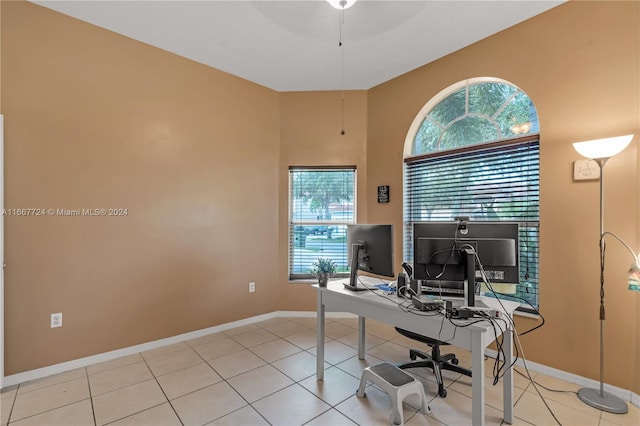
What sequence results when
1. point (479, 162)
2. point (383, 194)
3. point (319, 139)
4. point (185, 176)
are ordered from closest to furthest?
point (479, 162) < point (185, 176) < point (383, 194) < point (319, 139)

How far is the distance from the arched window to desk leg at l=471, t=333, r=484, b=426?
4.78 feet

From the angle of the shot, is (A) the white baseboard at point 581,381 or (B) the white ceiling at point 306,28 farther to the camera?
(B) the white ceiling at point 306,28

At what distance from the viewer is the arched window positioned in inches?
102

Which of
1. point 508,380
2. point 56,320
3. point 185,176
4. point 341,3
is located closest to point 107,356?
point 56,320

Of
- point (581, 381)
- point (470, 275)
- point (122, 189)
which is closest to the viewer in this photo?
point (470, 275)

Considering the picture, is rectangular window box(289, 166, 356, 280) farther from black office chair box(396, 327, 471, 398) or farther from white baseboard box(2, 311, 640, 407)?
black office chair box(396, 327, 471, 398)

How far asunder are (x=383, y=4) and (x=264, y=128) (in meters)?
2.01

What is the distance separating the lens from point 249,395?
2139 mm

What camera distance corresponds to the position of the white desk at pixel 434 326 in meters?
1.50

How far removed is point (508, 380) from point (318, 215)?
8.67 ft

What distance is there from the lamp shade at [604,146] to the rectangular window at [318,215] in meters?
2.34

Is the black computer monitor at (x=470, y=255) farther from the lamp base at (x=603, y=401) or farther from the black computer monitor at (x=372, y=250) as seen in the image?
the lamp base at (x=603, y=401)

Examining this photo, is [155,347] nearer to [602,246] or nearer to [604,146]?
[602,246]

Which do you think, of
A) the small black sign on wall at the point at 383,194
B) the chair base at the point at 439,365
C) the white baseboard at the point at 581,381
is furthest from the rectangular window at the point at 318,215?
the white baseboard at the point at 581,381
